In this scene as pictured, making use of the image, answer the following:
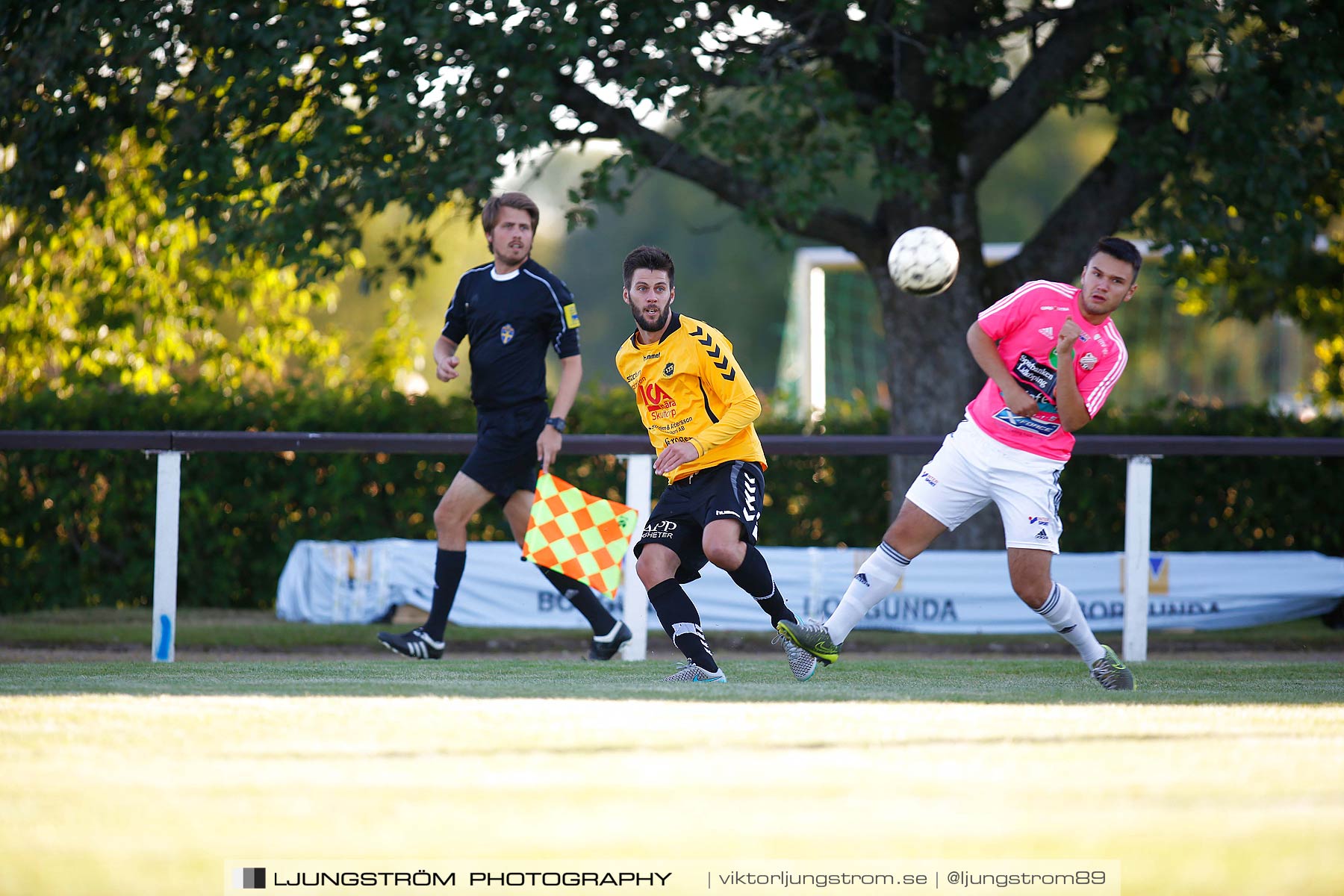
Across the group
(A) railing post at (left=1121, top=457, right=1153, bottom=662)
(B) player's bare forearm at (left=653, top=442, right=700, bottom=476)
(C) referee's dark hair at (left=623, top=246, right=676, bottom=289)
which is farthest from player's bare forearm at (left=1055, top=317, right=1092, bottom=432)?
(A) railing post at (left=1121, top=457, right=1153, bottom=662)

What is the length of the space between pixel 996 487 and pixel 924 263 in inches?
51.3

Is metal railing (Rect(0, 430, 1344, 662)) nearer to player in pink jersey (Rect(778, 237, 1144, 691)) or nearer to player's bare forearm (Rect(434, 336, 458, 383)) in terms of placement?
player's bare forearm (Rect(434, 336, 458, 383))

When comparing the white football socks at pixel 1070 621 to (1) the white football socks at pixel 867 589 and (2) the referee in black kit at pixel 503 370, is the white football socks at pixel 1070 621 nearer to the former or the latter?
(1) the white football socks at pixel 867 589

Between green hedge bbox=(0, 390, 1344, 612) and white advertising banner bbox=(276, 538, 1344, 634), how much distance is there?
2.02 feet

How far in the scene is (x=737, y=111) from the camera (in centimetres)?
1063

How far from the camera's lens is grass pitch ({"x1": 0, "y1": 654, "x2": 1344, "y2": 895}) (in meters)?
2.63

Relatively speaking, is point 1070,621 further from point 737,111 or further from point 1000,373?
point 737,111

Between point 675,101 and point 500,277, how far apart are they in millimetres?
3240

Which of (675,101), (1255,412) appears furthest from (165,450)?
(1255,412)

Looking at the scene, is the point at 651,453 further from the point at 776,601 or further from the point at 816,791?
the point at 816,791

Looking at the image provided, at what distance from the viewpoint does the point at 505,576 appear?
1029 centimetres

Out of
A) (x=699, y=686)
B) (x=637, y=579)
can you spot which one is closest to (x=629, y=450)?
(x=637, y=579)

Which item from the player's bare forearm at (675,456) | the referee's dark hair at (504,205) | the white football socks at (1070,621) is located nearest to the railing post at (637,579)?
the referee's dark hair at (504,205)

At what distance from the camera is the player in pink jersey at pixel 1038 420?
5.76 meters
